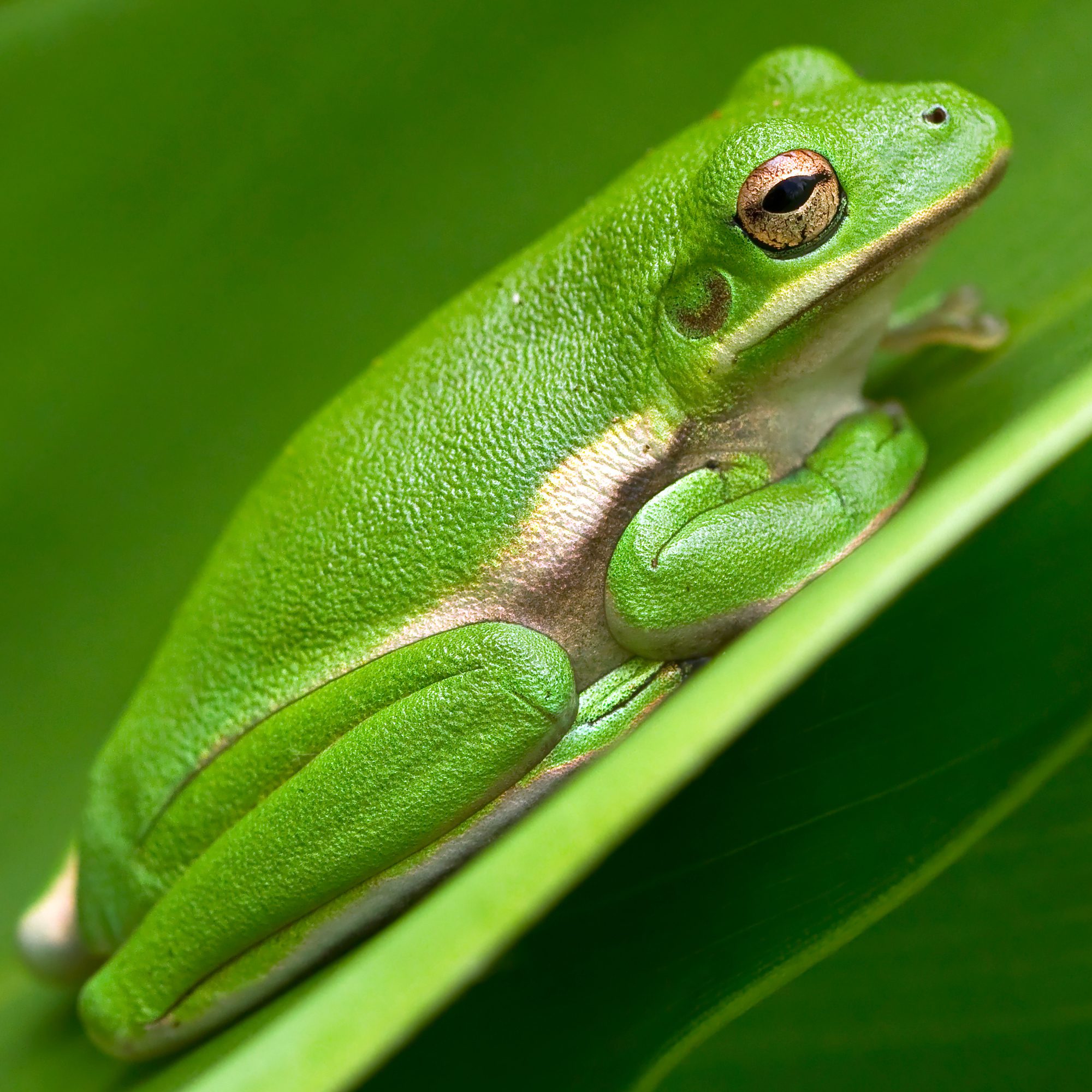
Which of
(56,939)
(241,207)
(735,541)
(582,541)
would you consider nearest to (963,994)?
(735,541)

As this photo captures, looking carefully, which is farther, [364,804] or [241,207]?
[241,207]

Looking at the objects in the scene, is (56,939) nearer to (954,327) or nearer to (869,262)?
(869,262)

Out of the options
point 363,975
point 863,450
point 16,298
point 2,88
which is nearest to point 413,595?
point 863,450

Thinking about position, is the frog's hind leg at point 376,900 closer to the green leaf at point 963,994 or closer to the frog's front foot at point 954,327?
the green leaf at point 963,994

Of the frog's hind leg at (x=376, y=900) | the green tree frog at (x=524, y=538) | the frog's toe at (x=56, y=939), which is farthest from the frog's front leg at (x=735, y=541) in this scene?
the frog's toe at (x=56, y=939)

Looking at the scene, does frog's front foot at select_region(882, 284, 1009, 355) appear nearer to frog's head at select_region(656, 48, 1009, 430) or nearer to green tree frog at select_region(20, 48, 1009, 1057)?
green tree frog at select_region(20, 48, 1009, 1057)

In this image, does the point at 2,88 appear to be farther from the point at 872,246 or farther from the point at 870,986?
the point at 870,986
